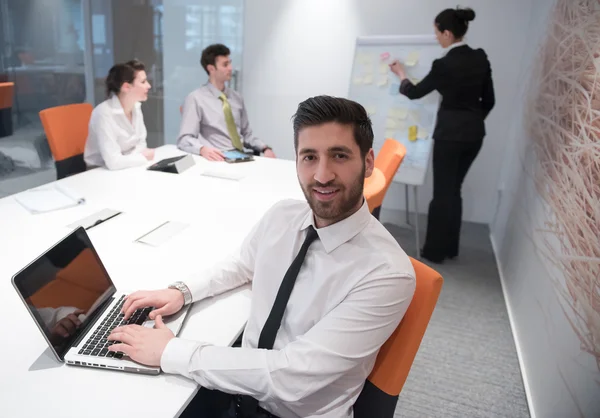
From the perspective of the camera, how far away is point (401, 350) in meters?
0.99

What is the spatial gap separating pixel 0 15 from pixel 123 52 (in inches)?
49.6

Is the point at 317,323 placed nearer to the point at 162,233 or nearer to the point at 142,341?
the point at 142,341

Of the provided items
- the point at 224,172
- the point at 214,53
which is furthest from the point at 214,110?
the point at 224,172

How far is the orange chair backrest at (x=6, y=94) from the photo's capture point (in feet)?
9.61

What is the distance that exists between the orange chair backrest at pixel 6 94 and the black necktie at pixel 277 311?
284 cm

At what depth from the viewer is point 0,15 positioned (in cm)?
287

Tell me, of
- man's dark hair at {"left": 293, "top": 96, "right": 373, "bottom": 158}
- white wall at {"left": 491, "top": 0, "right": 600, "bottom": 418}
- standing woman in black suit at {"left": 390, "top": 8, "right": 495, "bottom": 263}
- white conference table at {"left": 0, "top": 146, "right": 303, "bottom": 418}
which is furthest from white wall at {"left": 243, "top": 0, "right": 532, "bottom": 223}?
man's dark hair at {"left": 293, "top": 96, "right": 373, "bottom": 158}

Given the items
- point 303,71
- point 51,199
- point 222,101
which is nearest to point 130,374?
point 51,199

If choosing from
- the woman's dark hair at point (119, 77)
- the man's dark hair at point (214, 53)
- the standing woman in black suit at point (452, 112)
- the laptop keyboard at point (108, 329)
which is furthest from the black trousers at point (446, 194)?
the laptop keyboard at point (108, 329)

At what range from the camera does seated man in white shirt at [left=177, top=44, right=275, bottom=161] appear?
3207 millimetres

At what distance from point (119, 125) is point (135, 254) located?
149 cm

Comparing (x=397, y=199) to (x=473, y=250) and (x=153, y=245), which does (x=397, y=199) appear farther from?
(x=153, y=245)

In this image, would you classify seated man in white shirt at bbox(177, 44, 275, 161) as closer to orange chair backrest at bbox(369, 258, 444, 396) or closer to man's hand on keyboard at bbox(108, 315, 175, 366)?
man's hand on keyboard at bbox(108, 315, 175, 366)

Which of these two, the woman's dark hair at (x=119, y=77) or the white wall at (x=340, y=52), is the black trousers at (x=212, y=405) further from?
the white wall at (x=340, y=52)
